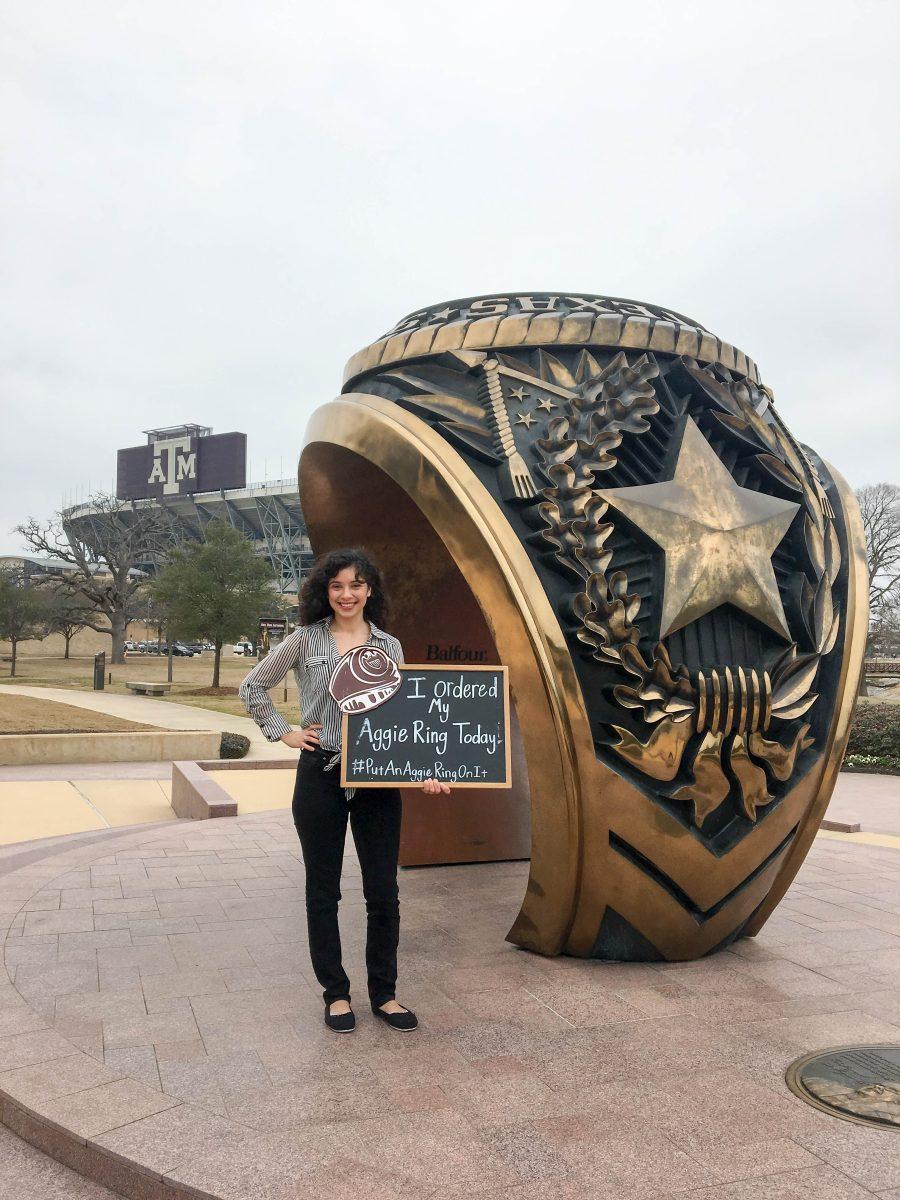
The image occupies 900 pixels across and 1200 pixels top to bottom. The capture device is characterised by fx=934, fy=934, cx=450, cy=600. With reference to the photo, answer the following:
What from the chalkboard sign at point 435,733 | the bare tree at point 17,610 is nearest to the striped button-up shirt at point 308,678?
the chalkboard sign at point 435,733

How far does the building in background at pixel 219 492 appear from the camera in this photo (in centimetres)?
7756

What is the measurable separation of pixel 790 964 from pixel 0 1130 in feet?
11.8

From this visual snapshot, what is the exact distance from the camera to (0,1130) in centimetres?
321

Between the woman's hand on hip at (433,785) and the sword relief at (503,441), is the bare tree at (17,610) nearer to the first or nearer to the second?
the sword relief at (503,441)

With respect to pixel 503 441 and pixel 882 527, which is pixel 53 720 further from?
pixel 882 527

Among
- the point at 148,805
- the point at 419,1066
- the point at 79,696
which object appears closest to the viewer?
the point at 419,1066

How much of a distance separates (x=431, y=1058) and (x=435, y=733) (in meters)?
1.24

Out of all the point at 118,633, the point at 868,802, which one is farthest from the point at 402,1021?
the point at 118,633

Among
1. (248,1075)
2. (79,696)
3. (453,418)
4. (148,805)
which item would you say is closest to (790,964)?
(248,1075)

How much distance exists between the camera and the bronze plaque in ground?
10.2 feet

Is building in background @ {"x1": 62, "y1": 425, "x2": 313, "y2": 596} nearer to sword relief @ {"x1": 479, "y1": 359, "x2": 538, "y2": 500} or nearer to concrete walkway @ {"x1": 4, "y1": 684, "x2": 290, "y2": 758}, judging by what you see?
concrete walkway @ {"x1": 4, "y1": 684, "x2": 290, "y2": 758}

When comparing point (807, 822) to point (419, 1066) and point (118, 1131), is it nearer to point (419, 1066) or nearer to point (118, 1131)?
point (419, 1066)

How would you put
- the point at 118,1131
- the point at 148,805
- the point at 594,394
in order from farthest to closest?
1. the point at 148,805
2. the point at 594,394
3. the point at 118,1131

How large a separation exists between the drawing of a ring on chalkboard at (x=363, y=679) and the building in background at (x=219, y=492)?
72.5 m
